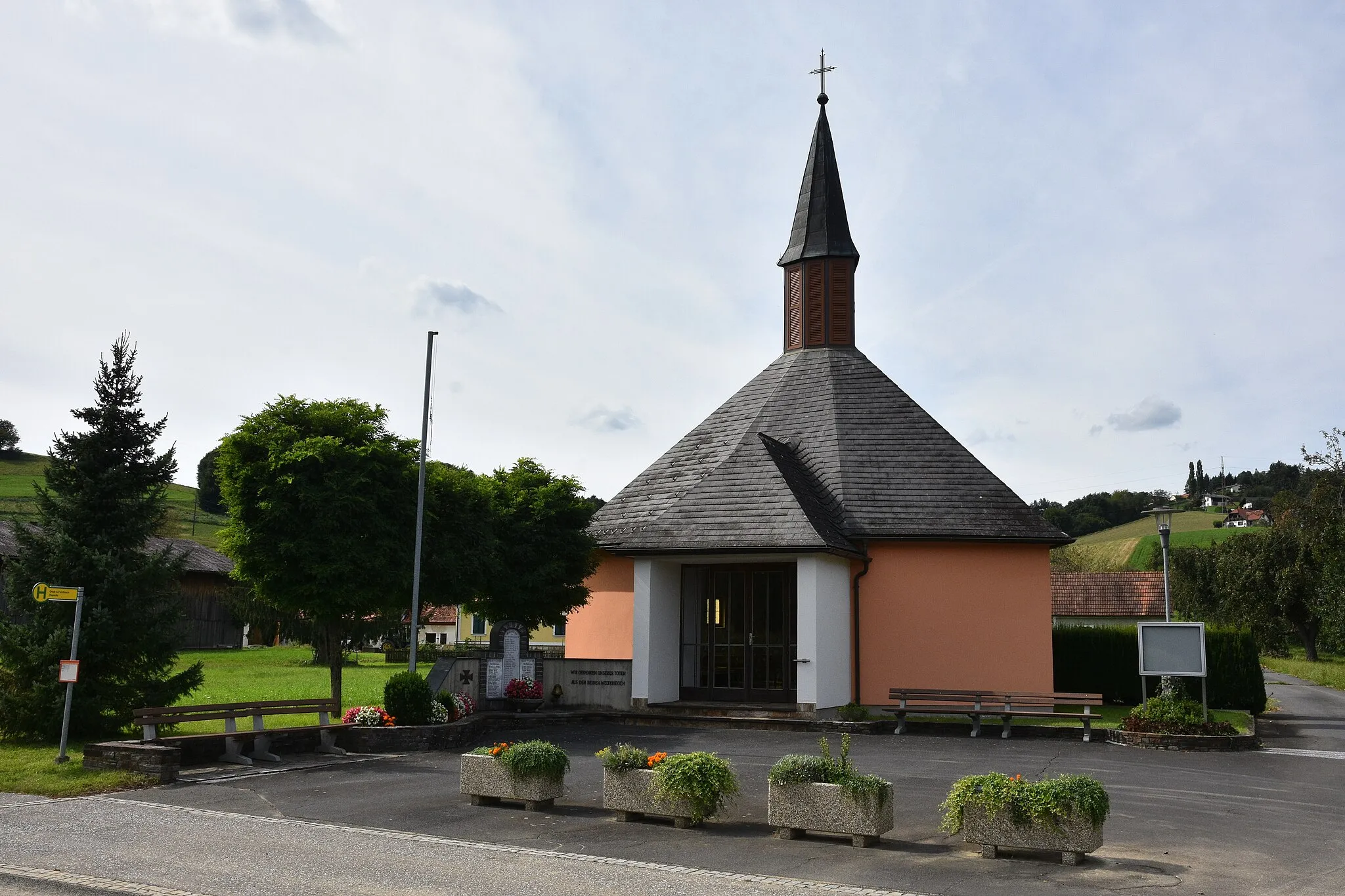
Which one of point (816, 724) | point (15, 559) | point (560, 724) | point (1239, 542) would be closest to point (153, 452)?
point (15, 559)

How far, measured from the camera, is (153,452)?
1587cm

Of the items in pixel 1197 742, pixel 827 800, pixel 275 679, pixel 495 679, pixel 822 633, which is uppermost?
pixel 822 633

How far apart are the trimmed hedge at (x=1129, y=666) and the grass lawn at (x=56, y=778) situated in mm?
19462

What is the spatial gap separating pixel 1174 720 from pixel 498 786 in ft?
37.5

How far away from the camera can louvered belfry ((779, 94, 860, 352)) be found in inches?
1070

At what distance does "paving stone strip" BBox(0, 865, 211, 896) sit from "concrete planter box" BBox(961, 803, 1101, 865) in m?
5.96

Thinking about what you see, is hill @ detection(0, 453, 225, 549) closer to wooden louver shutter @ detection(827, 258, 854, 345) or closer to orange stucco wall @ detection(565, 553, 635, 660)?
orange stucco wall @ detection(565, 553, 635, 660)

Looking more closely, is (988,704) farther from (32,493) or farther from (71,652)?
(32,493)

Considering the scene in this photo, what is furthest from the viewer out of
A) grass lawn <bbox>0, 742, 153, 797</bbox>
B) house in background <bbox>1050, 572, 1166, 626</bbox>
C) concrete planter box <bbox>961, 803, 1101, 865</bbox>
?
house in background <bbox>1050, 572, 1166, 626</bbox>

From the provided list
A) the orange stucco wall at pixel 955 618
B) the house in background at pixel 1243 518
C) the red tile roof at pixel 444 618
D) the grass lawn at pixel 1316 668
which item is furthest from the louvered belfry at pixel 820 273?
the house in background at pixel 1243 518

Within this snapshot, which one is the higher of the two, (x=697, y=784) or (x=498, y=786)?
(x=697, y=784)

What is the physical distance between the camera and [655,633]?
20.2 metres

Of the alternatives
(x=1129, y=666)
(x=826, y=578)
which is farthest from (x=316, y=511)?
(x=1129, y=666)

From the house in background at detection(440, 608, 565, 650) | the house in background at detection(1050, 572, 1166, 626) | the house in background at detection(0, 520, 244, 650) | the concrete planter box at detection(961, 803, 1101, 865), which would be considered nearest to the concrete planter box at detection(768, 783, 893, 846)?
the concrete planter box at detection(961, 803, 1101, 865)
